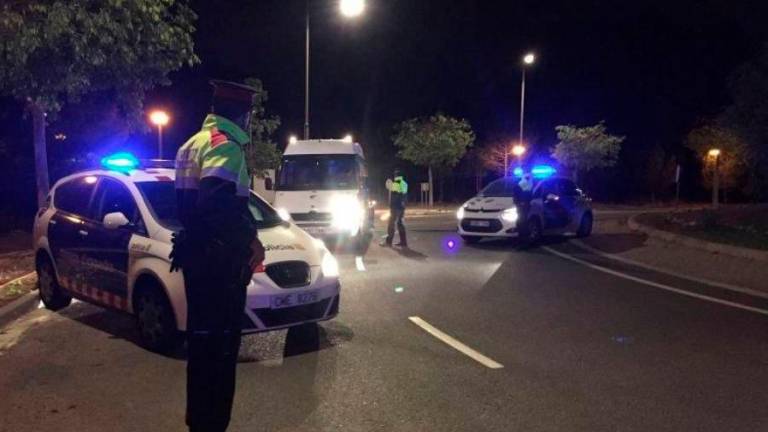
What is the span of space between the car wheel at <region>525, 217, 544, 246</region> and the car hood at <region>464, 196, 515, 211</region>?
2.08 feet

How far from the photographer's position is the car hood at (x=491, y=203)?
16.4m

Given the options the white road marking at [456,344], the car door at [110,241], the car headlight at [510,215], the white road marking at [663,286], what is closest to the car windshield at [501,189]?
the car headlight at [510,215]

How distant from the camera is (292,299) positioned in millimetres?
6656

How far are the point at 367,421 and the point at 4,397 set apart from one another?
2.88 metres

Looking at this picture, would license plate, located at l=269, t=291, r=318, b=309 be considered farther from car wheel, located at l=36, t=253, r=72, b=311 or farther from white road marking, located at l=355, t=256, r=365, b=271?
white road marking, located at l=355, t=256, r=365, b=271

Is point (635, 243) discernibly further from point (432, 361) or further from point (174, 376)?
point (174, 376)

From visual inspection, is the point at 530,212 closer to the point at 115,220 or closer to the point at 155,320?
the point at 155,320

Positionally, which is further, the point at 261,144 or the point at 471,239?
the point at 261,144

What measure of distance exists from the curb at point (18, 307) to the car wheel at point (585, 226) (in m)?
13.0

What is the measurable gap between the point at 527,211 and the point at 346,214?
162 inches

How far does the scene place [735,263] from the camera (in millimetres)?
12312

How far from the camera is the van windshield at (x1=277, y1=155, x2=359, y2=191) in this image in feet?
54.7

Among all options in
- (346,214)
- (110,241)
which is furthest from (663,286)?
(110,241)

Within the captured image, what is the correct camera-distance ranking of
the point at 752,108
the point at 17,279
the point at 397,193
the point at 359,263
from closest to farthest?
the point at 17,279
the point at 359,263
the point at 397,193
the point at 752,108
